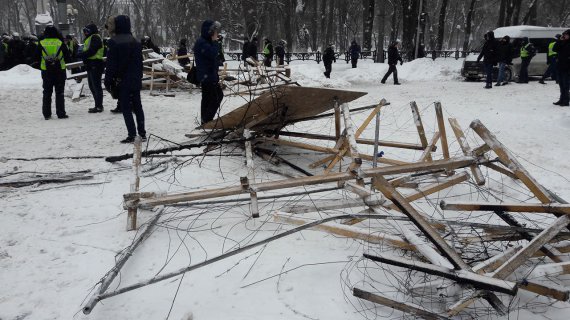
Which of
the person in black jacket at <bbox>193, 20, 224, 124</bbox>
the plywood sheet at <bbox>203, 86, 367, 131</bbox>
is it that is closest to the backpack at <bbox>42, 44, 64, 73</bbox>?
the person in black jacket at <bbox>193, 20, 224, 124</bbox>

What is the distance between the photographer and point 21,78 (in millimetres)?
13977

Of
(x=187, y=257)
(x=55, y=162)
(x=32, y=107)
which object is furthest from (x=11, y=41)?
(x=187, y=257)

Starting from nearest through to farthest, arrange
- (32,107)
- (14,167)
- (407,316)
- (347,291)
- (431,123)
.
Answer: (407,316) < (347,291) < (14,167) < (431,123) < (32,107)

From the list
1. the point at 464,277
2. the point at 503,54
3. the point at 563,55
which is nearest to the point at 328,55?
the point at 503,54

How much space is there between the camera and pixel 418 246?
107 inches

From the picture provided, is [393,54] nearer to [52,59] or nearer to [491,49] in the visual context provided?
[491,49]

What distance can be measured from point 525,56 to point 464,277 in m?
13.2

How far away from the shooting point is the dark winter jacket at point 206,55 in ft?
19.2

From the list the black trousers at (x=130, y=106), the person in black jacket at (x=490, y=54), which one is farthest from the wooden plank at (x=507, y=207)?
the person in black jacket at (x=490, y=54)

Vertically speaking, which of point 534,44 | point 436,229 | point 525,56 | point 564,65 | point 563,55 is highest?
point 534,44

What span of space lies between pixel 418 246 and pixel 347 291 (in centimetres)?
55

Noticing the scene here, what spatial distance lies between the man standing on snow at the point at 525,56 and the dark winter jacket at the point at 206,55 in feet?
36.5

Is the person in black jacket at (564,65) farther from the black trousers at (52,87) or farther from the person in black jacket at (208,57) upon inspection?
the black trousers at (52,87)

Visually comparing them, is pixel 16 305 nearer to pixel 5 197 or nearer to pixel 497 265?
pixel 5 197
